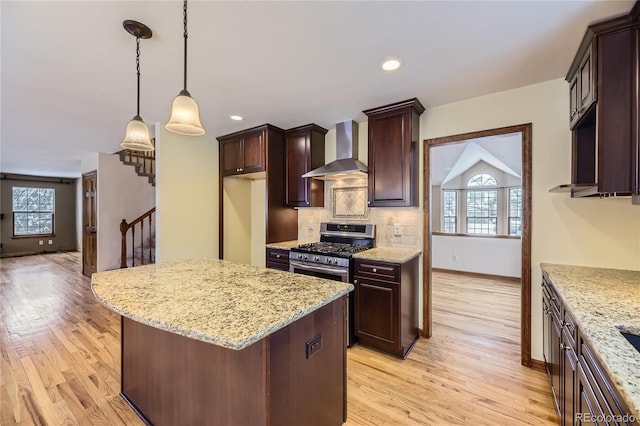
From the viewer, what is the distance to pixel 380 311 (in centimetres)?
259

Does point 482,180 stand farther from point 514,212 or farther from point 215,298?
point 215,298

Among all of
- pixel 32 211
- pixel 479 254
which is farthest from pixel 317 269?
pixel 32 211

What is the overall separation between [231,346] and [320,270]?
1.95 m

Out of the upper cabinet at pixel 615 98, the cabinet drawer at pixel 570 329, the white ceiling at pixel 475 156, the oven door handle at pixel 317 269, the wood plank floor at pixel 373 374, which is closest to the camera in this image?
the cabinet drawer at pixel 570 329

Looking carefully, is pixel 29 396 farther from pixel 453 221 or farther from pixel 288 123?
pixel 453 221

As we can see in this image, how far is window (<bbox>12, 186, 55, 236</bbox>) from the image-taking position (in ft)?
25.7

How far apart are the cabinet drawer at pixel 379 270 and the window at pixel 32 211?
10404 mm

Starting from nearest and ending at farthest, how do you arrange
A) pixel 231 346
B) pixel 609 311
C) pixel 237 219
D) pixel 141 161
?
1. pixel 231 346
2. pixel 609 311
3. pixel 237 219
4. pixel 141 161

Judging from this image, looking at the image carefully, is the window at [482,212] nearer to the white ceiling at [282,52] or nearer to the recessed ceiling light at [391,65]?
the white ceiling at [282,52]

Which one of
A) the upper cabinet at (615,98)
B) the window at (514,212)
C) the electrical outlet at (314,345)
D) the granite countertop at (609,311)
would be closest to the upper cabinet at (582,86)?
the upper cabinet at (615,98)

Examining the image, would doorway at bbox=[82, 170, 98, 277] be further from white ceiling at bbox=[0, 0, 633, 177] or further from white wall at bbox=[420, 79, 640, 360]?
white wall at bbox=[420, 79, 640, 360]

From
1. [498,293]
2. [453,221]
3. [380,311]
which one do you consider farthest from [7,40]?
[453,221]

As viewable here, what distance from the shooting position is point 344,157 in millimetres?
3342

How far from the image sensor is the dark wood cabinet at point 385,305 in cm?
251
